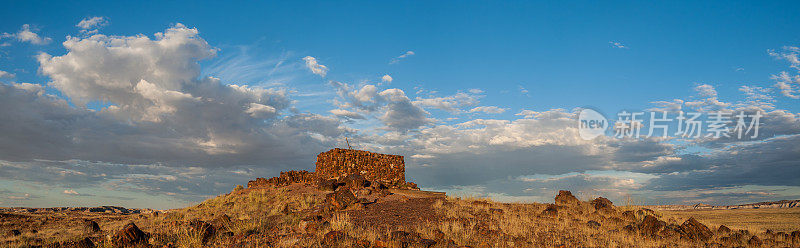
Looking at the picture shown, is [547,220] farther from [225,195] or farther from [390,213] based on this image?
[225,195]

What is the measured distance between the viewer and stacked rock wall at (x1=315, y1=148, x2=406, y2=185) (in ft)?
92.4

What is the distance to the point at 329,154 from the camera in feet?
93.0

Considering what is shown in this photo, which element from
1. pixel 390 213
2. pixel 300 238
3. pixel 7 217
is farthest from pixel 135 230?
pixel 7 217

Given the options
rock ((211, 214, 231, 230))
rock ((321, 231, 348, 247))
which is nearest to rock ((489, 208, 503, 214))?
rock ((321, 231, 348, 247))

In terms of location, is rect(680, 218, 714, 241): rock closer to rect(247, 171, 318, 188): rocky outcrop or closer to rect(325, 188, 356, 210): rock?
rect(325, 188, 356, 210): rock

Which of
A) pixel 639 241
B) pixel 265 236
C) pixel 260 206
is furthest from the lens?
pixel 260 206

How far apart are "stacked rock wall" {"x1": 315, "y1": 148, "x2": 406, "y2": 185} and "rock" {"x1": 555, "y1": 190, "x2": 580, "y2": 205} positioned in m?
11.0

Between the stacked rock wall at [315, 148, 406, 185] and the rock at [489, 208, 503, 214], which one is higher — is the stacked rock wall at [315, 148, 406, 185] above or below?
above

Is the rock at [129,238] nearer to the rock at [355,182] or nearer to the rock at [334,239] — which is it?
the rock at [334,239]

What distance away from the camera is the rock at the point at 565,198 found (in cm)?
2229

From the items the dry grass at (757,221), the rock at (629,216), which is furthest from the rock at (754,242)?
the rock at (629,216)

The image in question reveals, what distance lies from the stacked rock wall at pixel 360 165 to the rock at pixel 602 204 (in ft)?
42.6

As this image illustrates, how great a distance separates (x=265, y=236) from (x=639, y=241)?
43.4 ft

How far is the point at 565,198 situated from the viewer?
2275 centimetres
